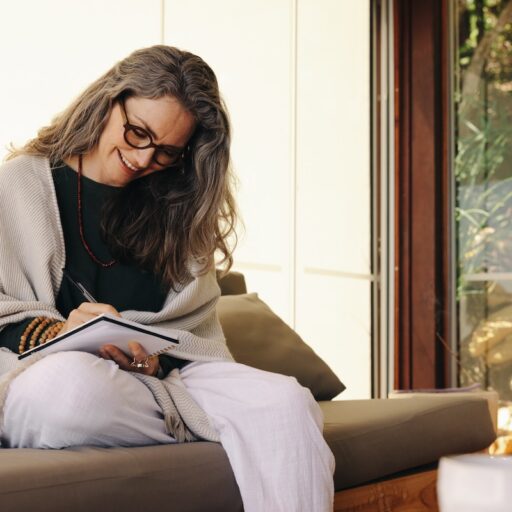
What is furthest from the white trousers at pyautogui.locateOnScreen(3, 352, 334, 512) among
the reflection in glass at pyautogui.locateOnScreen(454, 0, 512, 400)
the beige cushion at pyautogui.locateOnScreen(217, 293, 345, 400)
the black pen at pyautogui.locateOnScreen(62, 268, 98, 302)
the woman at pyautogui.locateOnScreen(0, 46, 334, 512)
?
the reflection in glass at pyautogui.locateOnScreen(454, 0, 512, 400)

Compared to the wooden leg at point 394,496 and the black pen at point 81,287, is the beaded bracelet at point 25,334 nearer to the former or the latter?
the black pen at point 81,287

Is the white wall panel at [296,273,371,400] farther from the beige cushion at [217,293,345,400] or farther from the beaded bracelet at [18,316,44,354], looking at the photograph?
the beaded bracelet at [18,316,44,354]

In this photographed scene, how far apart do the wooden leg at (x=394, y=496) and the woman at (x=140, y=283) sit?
0.37 m

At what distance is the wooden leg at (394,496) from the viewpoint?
74.9 inches

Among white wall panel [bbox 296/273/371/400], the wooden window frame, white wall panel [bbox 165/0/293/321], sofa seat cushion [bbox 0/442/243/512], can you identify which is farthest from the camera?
the wooden window frame

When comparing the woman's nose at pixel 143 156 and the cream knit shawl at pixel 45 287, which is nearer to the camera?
the cream knit shawl at pixel 45 287

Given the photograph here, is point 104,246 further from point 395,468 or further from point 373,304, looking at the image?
point 373,304

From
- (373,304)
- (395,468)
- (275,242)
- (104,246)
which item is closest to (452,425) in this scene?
(395,468)

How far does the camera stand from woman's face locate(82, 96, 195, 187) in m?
1.81

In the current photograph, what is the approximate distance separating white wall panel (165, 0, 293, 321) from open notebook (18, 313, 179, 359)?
6.65 ft

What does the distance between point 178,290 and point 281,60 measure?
7.06ft

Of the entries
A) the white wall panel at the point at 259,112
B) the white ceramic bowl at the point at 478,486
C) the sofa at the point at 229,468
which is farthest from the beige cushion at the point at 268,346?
the white ceramic bowl at the point at 478,486

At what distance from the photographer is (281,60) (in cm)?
383

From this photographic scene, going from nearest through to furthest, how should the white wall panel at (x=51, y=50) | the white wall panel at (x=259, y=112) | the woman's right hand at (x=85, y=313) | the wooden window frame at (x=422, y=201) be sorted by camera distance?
the woman's right hand at (x=85, y=313) → the white wall panel at (x=51, y=50) → the white wall panel at (x=259, y=112) → the wooden window frame at (x=422, y=201)
